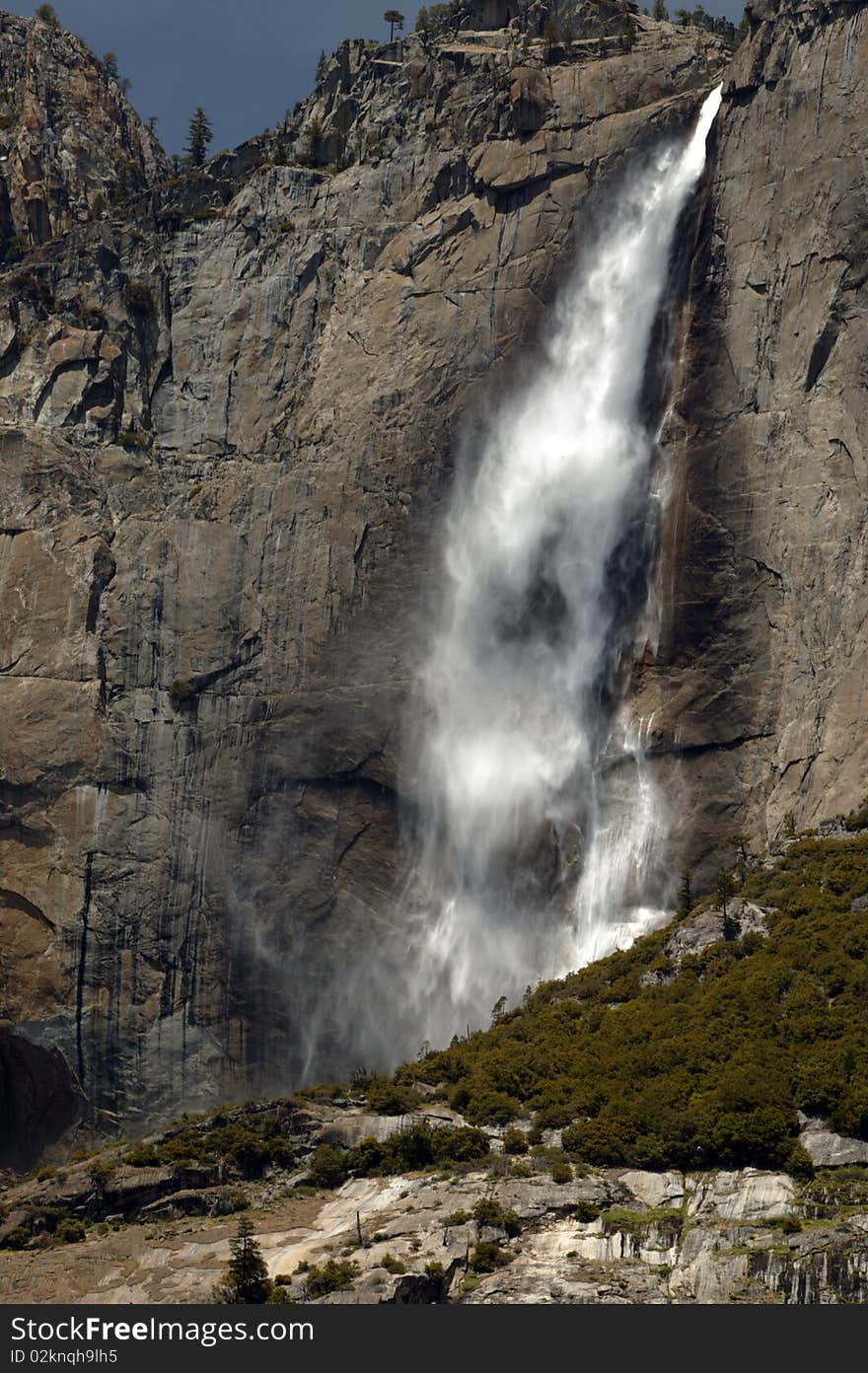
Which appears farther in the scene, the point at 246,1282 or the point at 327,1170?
the point at 327,1170

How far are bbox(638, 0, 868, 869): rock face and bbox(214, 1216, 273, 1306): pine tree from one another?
30454 millimetres

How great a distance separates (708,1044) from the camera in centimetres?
6159

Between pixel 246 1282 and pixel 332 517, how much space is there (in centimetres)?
4323

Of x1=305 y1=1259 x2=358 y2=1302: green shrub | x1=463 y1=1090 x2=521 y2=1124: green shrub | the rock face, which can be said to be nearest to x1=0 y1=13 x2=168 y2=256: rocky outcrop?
the rock face

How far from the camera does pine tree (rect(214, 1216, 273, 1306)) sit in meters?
50.1

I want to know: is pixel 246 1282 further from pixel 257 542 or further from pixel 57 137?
pixel 57 137

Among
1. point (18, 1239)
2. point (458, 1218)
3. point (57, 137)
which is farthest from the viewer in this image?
point (57, 137)

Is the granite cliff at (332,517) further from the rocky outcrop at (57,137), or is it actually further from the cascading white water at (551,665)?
the rocky outcrop at (57,137)

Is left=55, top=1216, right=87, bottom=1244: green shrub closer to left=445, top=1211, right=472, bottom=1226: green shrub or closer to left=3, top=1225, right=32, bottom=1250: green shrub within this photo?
left=3, top=1225, right=32, bottom=1250: green shrub

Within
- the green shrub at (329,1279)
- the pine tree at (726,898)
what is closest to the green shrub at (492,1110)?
the pine tree at (726,898)

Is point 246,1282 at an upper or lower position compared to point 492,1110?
lower

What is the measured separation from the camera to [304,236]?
9519 centimetres

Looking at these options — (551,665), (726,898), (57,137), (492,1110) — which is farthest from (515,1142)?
(57,137)

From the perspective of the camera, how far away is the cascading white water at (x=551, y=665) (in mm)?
80062
